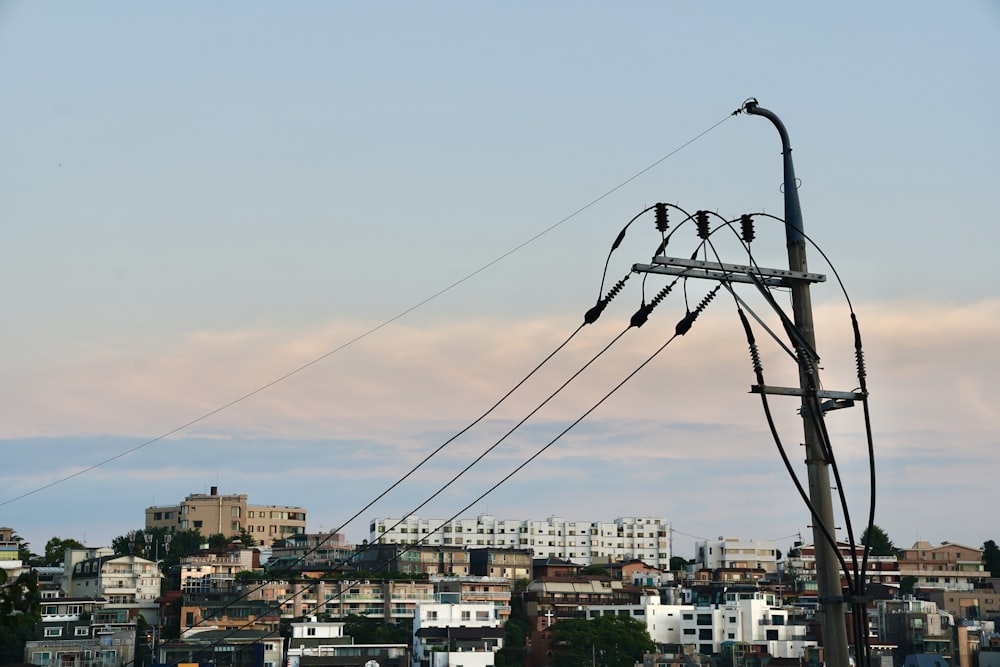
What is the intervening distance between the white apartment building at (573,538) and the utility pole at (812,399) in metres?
145

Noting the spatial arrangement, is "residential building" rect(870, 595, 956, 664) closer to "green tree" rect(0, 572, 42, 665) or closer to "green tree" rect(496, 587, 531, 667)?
"green tree" rect(496, 587, 531, 667)

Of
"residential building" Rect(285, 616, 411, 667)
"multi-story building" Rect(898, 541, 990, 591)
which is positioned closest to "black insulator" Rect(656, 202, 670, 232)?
"residential building" Rect(285, 616, 411, 667)

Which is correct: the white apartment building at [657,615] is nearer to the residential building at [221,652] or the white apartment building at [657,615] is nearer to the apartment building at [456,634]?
the apartment building at [456,634]

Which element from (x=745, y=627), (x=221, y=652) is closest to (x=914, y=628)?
(x=745, y=627)

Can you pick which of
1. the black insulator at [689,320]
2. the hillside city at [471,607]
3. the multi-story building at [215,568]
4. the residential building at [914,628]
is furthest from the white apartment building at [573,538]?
the black insulator at [689,320]

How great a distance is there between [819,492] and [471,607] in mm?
94890

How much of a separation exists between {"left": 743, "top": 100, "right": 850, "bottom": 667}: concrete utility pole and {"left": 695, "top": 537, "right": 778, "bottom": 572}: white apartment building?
13241 centimetres

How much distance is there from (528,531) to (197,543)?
35.7 metres

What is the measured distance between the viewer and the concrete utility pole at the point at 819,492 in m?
15.5

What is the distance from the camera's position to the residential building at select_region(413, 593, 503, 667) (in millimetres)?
100312

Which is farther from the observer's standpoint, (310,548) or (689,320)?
(310,548)

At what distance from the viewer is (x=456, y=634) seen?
102750 mm

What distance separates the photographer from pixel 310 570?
132 metres

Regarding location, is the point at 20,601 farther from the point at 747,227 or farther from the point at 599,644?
the point at 599,644
